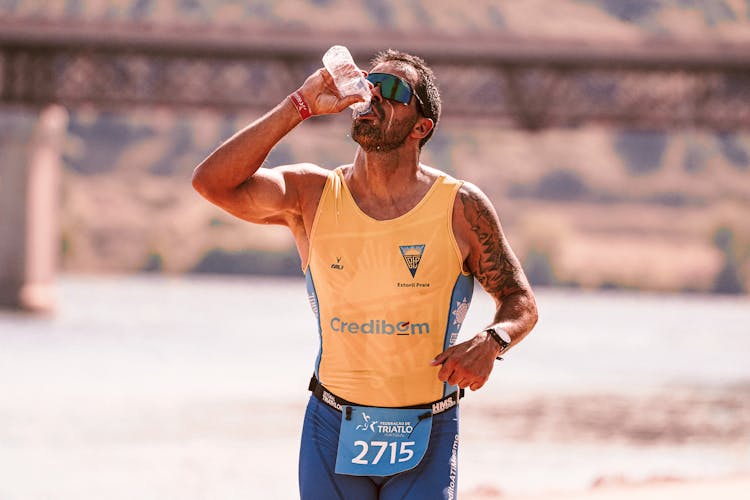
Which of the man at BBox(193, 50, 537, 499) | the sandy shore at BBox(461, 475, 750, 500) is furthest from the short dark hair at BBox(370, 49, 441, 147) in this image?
the sandy shore at BBox(461, 475, 750, 500)

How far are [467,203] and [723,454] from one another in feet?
50.1

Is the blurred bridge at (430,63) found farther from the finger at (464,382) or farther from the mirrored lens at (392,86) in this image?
the finger at (464,382)

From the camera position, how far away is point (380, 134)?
14.2 feet

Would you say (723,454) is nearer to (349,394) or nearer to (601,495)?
(601,495)

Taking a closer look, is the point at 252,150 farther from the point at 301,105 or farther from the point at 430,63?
the point at 430,63

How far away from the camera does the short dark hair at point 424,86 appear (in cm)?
438

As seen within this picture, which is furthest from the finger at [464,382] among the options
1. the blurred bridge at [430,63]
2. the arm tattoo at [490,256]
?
the blurred bridge at [430,63]

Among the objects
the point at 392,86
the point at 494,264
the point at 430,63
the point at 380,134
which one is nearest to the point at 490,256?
the point at 494,264

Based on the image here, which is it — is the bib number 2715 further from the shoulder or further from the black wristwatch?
the shoulder

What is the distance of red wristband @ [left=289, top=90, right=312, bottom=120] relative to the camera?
426cm

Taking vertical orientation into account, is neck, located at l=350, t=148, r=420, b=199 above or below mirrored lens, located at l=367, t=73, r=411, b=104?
below

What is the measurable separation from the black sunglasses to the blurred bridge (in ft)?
150

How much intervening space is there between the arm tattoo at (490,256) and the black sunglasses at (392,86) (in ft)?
1.29

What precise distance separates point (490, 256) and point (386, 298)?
0.42 m
